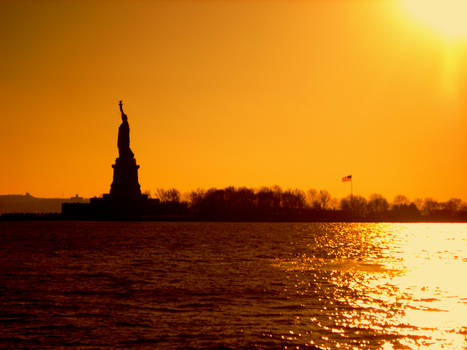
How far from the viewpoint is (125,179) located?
9562cm

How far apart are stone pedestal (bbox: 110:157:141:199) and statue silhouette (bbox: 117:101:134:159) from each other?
2.29 feet

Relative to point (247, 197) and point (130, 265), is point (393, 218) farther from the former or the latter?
point (130, 265)

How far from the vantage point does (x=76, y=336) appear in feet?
59.5

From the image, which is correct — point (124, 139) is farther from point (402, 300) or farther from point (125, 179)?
point (402, 300)

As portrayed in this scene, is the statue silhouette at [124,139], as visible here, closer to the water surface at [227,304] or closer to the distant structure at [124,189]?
the distant structure at [124,189]

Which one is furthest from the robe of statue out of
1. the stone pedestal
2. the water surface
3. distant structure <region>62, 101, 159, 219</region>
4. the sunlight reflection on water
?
the sunlight reflection on water

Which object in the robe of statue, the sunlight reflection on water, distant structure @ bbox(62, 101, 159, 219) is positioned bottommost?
the sunlight reflection on water

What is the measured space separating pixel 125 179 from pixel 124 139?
18.7 feet

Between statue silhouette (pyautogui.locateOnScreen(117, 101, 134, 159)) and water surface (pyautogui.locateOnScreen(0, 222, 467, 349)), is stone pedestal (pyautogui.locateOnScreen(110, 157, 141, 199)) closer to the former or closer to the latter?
statue silhouette (pyautogui.locateOnScreen(117, 101, 134, 159))

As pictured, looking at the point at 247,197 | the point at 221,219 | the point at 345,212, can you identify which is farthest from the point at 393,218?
the point at 221,219

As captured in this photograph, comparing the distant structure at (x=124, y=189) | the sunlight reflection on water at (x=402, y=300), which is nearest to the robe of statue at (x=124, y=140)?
the distant structure at (x=124, y=189)

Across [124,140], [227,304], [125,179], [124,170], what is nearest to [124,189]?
[125,179]

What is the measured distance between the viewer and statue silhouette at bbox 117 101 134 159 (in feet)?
313

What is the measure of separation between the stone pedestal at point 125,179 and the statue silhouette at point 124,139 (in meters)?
0.70
